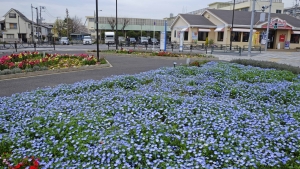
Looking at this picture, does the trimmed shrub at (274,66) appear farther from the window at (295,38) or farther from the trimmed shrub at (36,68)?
the window at (295,38)

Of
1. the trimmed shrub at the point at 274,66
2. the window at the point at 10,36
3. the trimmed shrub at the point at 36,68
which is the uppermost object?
the window at the point at 10,36

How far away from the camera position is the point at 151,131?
3.78 metres

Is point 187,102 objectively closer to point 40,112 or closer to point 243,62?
point 40,112

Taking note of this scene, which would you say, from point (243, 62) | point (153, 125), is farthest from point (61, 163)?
point (243, 62)

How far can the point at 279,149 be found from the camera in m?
3.60

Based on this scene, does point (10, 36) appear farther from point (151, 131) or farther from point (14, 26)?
point (151, 131)

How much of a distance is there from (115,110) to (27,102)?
7.19 ft

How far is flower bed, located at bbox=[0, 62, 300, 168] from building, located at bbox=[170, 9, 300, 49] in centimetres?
3331

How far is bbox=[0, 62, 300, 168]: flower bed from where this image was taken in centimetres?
317

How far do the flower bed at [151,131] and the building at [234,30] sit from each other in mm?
33307

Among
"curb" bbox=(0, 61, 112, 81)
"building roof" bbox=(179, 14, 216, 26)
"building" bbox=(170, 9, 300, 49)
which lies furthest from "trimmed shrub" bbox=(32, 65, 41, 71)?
"building roof" bbox=(179, 14, 216, 26)

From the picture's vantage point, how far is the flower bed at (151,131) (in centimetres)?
317

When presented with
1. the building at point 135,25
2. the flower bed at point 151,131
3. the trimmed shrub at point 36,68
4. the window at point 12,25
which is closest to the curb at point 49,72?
the trimmed shrub at point 36,68

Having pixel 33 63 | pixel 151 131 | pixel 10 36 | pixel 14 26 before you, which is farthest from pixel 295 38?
pixel 10 36
